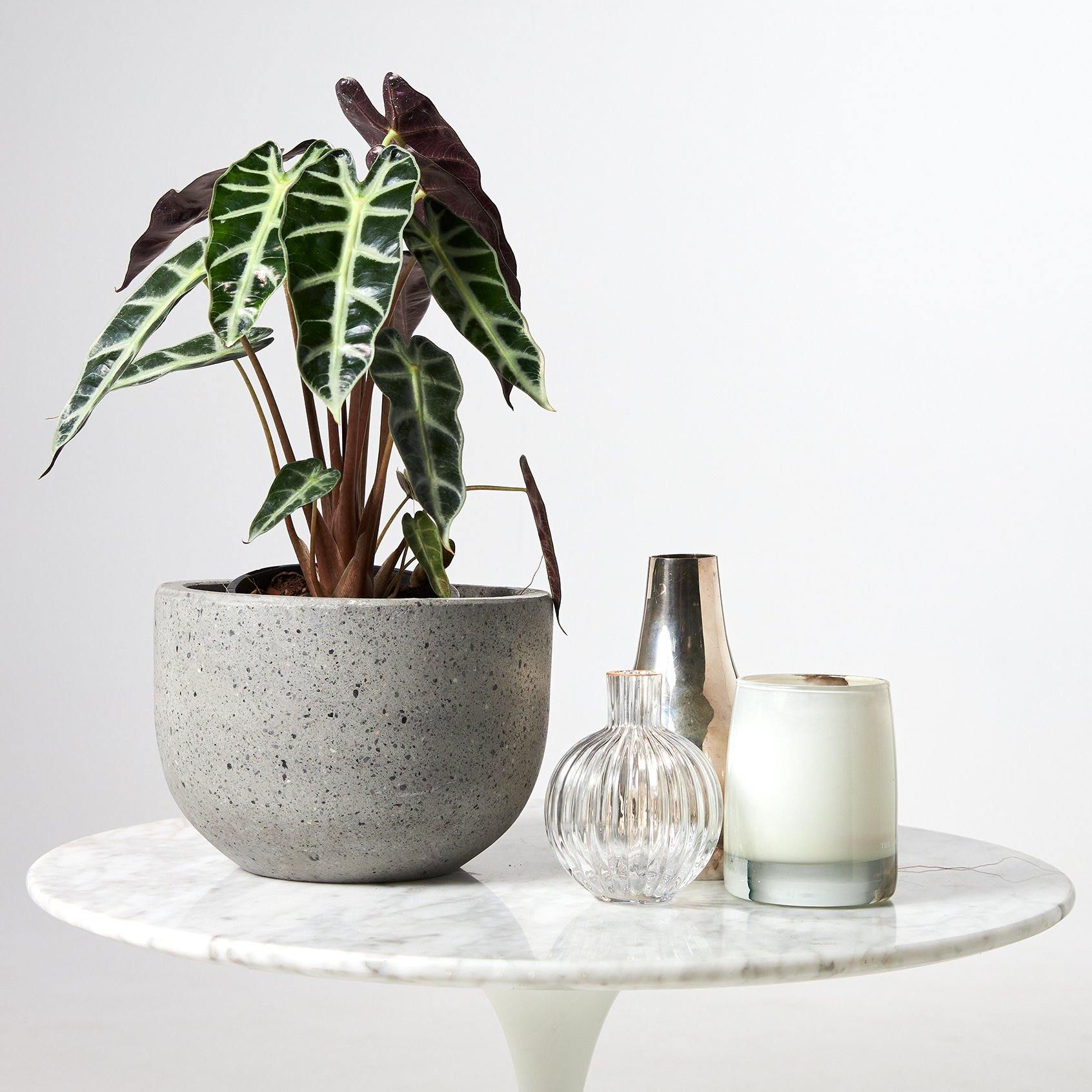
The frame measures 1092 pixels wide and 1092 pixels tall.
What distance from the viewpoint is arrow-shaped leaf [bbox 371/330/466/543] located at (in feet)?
3.76

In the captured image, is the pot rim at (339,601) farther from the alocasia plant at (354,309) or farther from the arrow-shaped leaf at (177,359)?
A: the arrow-shaped leaf at (177,359)

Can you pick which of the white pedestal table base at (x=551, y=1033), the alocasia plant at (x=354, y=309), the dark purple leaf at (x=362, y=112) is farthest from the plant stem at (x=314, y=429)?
the white pedestal table base at (x=551, y=1033)

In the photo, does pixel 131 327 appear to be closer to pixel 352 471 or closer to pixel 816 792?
pixel 352 471

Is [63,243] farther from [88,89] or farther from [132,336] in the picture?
[132,336]

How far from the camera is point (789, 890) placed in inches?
41.6

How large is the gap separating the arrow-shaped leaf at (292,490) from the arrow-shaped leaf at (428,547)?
0.10m

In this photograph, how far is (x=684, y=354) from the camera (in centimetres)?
311

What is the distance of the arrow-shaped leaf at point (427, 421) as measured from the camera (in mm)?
1147

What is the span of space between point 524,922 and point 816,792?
223mm

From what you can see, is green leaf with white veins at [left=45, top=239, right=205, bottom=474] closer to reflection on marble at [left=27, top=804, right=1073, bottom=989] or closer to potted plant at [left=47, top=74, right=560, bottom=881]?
potted plant at [left=47, top=74, right=560, bottom=881]

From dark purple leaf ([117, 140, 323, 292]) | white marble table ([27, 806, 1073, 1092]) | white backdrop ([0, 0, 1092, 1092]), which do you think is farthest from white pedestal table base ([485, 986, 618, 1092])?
white backdrop ([0, 0, 1092, 1092])

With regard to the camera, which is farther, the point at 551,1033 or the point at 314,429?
the point at 551,1033

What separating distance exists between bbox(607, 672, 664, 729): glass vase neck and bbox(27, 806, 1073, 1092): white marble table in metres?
0.13

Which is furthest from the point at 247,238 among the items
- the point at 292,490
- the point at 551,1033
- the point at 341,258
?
the point at 551,1033
